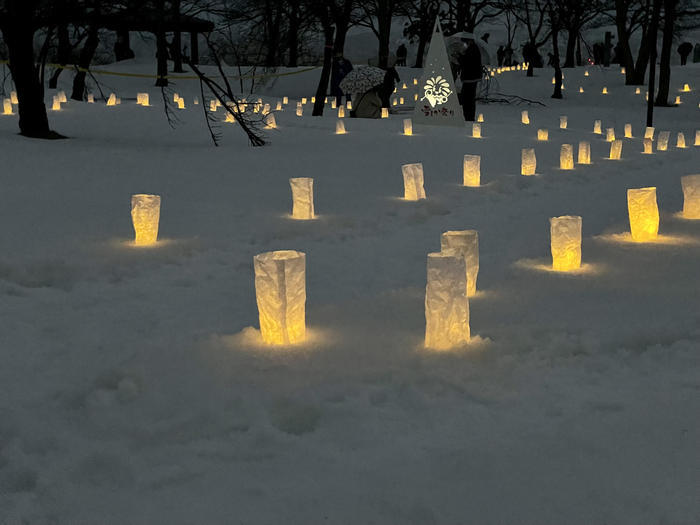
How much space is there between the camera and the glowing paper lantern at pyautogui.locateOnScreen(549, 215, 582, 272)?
4.85m

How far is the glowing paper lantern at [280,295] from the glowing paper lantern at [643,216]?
3366 mm

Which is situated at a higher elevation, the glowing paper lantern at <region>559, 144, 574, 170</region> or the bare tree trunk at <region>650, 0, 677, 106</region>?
the bare tree trunk at <region>650, 0, 677, 106</region>

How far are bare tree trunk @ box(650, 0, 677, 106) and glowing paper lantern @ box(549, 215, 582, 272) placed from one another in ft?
51.0

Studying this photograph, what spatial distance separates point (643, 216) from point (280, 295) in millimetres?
3614

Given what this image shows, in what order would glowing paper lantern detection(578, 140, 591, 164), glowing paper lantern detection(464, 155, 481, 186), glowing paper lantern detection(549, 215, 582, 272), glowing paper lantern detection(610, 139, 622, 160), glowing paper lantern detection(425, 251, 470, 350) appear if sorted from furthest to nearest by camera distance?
glowing paper lantern detection(610, 139, 622, 160)
glowing paper lantern detection(578, 140, 591, 164)
glowing paper lantern detection(464, 155, 481, 186)
glowing paper lantern detection(549, 215, 582, 272)
glowing paper lantern detection(425, 251, 470, 350)

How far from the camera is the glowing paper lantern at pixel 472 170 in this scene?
8484 mm

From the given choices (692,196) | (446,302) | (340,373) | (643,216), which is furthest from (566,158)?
(340,373)

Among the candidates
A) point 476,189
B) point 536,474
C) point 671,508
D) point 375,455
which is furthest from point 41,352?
point 476,189

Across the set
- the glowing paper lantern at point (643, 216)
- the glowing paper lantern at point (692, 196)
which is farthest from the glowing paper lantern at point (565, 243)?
the glowing paper lantern at point (692, 196)

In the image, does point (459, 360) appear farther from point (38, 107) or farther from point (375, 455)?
point (38, 107)

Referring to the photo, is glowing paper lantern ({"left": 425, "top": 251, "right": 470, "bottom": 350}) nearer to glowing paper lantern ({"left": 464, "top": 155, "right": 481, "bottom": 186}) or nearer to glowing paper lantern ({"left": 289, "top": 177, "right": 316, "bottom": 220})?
glowing paper lantern ({"left": 289, "top": 177, "right": 316, "bottom": 220})

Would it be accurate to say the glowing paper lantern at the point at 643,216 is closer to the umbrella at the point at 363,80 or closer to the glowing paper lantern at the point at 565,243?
the glowing paper lantern at the point at 565,243

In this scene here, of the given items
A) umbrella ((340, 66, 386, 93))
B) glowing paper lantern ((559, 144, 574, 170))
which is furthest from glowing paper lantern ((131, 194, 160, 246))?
umbrella ((340, 66, 386, 93))

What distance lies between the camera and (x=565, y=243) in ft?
16.2
